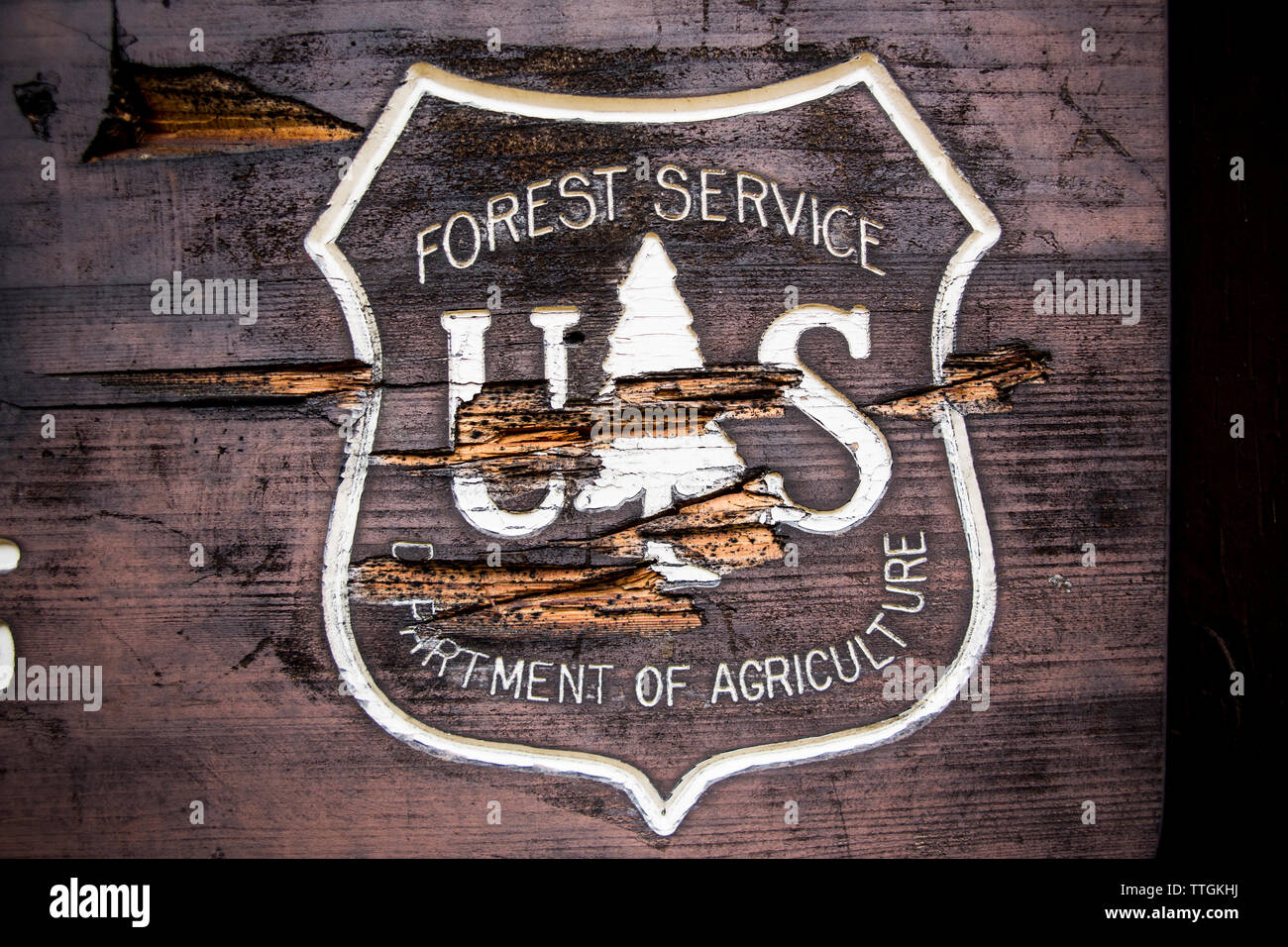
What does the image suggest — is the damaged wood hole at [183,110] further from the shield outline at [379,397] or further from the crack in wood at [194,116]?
the shield outline at [379,397]

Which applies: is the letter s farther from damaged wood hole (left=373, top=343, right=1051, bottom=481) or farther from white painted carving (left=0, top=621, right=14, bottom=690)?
white painted carving (left=0, top=621, right=14, bottom=690)

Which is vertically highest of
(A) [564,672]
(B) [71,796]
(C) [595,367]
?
(C) [595,367]

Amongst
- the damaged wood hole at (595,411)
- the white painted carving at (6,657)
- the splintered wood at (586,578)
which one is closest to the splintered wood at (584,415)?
the damaged wood hole at (595,411)

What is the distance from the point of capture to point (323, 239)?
1.57m

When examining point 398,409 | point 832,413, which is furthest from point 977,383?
point 398,409

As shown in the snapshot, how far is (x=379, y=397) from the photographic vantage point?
1.58 m

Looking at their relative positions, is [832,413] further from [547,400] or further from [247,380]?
[247,380]

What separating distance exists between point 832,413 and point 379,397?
36.3 inches

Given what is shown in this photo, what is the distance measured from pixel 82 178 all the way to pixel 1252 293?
2486mm

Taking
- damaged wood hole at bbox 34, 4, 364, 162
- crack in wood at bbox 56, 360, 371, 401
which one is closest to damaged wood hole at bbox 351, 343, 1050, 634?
crack in wood at bbox 56, 360, 371, 401

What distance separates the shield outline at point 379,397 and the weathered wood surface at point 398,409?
0.03m

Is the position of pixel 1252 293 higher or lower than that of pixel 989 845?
higher

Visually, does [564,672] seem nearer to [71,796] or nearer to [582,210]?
[582,210]

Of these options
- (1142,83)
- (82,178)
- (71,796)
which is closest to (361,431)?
(82,178)
